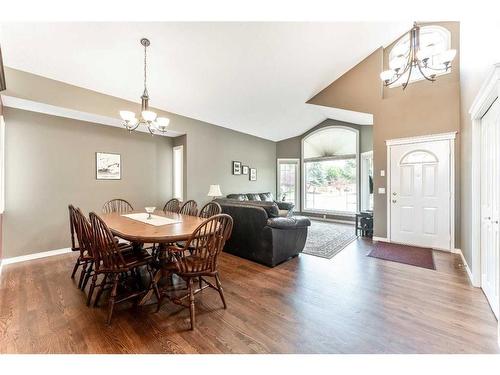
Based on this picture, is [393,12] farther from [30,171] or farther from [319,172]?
[319,172]

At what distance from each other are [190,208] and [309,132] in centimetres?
529

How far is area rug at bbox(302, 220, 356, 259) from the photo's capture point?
3889mm

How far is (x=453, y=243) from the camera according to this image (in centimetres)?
389

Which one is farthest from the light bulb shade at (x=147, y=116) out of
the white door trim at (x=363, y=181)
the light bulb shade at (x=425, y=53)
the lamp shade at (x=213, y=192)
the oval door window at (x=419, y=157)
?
the white door trim at (x=363, y=181)

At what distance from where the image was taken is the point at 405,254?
3.73 m

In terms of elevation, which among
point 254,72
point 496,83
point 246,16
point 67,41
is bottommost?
point 496,83

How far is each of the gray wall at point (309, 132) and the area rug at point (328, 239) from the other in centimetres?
115

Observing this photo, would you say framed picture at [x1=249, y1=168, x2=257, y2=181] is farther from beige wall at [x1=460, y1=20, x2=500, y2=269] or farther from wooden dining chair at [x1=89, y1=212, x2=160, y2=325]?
wooden dining chair at [x1=89, y1=212, x2=160, y2=325]

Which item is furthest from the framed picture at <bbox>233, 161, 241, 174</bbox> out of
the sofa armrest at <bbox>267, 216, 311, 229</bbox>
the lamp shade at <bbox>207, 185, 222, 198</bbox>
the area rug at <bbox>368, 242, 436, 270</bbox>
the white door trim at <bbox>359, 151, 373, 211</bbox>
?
the area rug at <bbox>368, 242, 436, 270</bbox>

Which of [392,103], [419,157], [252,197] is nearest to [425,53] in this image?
[392,103]

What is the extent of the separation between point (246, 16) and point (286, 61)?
2670 mm

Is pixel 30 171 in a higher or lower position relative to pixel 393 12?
lower

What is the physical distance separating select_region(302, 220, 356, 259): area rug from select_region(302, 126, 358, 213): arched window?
3.15 ft
